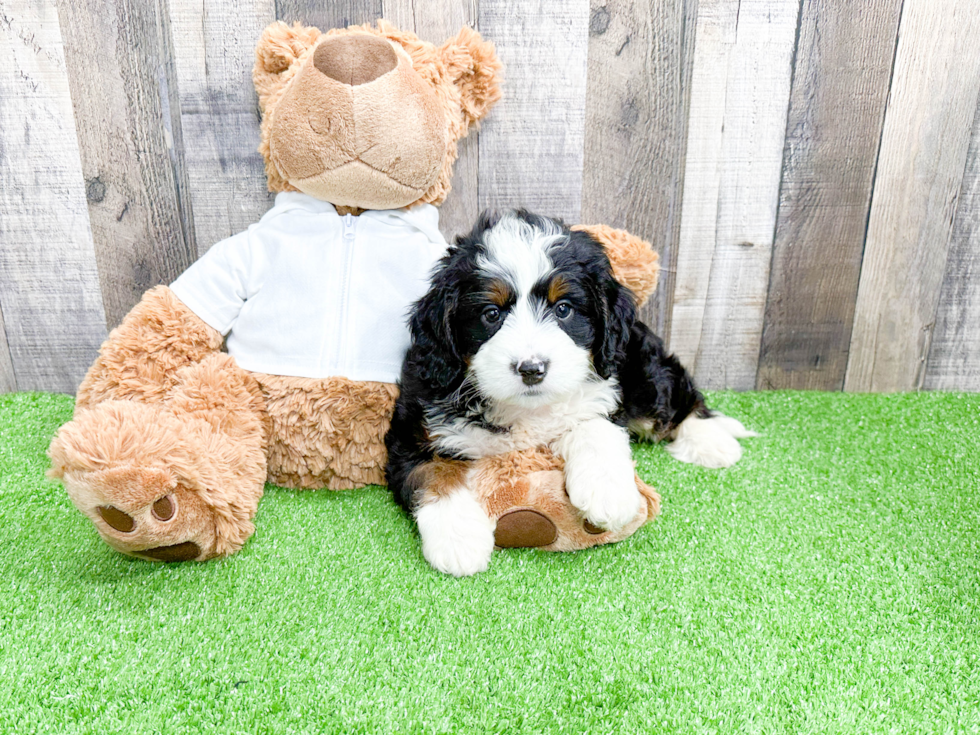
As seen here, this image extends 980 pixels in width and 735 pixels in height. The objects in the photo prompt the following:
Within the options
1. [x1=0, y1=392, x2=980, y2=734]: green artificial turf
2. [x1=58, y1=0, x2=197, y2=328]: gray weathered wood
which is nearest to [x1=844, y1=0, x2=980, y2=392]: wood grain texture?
[x1=0, y1=392, x2=980, y2=734]: green artificial turf

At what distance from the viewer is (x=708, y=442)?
224cm

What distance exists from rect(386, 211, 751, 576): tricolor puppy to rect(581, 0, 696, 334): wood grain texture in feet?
2.21

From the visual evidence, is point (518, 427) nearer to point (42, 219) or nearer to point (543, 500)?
point (543, 500)

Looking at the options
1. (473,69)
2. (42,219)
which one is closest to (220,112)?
(42,219)

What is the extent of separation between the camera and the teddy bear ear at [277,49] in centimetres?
202

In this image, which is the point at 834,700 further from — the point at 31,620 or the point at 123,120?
the point at 123,120

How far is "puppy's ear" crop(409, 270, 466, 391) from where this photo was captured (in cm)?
173

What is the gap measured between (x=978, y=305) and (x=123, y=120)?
328 cm

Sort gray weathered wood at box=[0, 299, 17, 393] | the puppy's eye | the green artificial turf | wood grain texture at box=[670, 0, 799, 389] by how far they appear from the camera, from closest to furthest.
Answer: the green artificial turf < the puppy's eye < wood grain texture at box=[670, 0, 799, 389] < gray weathered wood at box=[0, 299, 17, 393]

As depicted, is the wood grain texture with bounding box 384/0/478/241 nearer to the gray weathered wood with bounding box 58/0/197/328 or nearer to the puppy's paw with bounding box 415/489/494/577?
the gray weathered wood with bounding box 58/0/197/328

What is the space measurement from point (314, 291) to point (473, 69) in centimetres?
87

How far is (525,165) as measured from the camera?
2.39m

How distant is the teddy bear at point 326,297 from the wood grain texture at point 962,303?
129 centimetres

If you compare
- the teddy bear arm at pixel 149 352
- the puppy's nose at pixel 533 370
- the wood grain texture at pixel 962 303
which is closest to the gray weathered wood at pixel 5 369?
the teddy bear arm at pixel 149 352
